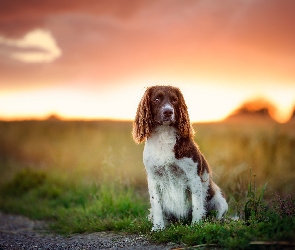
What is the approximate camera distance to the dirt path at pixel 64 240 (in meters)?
6.55

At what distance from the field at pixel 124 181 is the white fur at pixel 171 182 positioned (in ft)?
0.92

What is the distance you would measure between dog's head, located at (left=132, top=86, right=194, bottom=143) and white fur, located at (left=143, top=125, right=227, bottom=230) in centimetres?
12

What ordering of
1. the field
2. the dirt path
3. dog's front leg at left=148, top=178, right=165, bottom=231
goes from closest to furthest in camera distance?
the field
the dirt path
dog's front leg at left=148, top=178, right=165, bottom=231

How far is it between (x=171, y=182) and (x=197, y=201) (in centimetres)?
50

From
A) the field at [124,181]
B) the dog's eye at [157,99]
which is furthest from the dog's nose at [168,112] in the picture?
the field at [124,181]

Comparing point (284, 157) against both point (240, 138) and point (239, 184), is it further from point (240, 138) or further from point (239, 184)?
point (239, 184)

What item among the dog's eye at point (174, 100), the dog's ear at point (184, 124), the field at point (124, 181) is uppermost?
the dog's eye at point (174, 100)

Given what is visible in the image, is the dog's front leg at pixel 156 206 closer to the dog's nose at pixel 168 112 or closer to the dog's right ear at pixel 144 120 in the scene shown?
the dog's right ear at pixel 144 120

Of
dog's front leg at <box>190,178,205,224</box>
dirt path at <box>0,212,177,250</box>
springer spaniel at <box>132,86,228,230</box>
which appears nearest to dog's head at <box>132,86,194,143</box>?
springer spaniel at <box>132,86,228,230</box>

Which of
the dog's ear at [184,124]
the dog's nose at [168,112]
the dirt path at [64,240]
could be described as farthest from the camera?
the dog's ear at [184,124]

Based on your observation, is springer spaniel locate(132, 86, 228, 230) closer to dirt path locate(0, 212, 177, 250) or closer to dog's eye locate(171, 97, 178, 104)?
dog's eye locate(171, 97, 178, 104)

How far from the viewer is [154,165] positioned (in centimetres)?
668

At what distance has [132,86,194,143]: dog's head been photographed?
661cm

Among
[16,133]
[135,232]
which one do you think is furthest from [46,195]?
[16,133]
